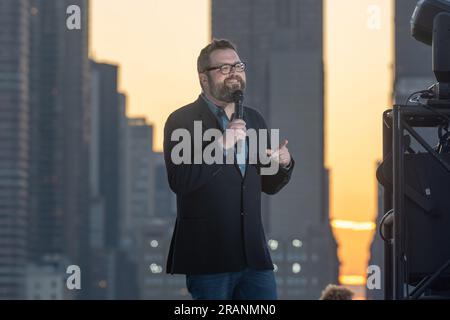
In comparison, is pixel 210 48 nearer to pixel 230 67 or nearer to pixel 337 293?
pixel 230 67

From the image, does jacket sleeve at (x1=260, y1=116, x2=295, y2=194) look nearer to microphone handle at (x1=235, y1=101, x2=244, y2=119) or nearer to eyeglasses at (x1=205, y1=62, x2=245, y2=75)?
microphone handle at (x1=235, y1=101, x2=244, y2=119)

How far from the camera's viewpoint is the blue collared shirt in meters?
9.18

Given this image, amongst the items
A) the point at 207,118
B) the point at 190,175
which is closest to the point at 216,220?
the point at 190,175

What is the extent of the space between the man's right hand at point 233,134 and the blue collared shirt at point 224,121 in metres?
0.16

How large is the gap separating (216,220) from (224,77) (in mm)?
833

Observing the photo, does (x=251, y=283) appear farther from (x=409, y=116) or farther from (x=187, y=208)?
(x=409, y=116)

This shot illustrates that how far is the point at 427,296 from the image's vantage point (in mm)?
9727

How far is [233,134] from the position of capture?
8969mm

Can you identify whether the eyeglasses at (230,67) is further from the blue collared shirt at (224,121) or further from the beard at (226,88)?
the blue collared shirt at (224,121)

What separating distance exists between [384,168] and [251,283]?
1.61 meters

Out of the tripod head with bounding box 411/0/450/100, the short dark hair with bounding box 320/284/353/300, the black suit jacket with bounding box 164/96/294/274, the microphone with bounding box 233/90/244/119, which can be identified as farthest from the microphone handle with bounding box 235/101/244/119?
the short dark hair with bounding box 320/284/353/300
